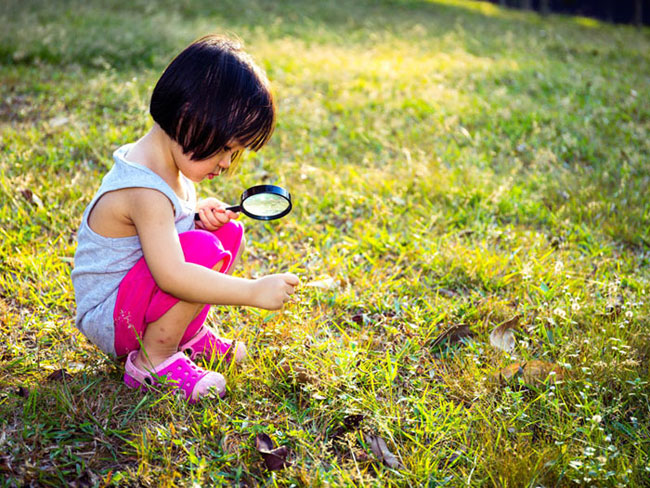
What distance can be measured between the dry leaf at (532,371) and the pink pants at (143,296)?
128cm

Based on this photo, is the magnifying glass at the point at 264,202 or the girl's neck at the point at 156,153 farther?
the magnifying glass at the point at 264,202

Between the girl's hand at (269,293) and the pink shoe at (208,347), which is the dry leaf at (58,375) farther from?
the girl's hand at (269,293)

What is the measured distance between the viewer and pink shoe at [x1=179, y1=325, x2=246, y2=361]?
239 centimetres

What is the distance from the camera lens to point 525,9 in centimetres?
2209

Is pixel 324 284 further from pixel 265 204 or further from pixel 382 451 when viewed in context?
pixel 382 451

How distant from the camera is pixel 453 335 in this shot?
261 centimetres

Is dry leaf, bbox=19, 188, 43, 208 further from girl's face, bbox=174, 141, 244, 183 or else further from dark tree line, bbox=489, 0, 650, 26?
dark tree line, bbox=489, 0, 650, 26

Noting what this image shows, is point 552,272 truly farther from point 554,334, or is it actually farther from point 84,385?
point 84,385

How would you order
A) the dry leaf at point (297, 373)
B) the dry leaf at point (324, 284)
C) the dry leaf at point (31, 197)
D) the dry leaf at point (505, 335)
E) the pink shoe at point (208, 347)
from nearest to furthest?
1. the dry leaf at point (297, 373)
2. the pink shoe at point (208, 347)
3. the dry leaf at point (505, 335)
4. the dry leaf at point (324, 284)
5. the dry leaf at point (31, 197)

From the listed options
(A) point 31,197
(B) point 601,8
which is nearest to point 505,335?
(A) point 31,197

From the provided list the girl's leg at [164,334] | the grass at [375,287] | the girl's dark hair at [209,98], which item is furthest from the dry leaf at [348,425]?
the girl's dark hair at [209,98]

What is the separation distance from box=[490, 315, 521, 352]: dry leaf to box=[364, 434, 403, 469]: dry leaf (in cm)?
81

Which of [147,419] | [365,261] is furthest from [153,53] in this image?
[147,419]

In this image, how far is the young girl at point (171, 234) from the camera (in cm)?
201
